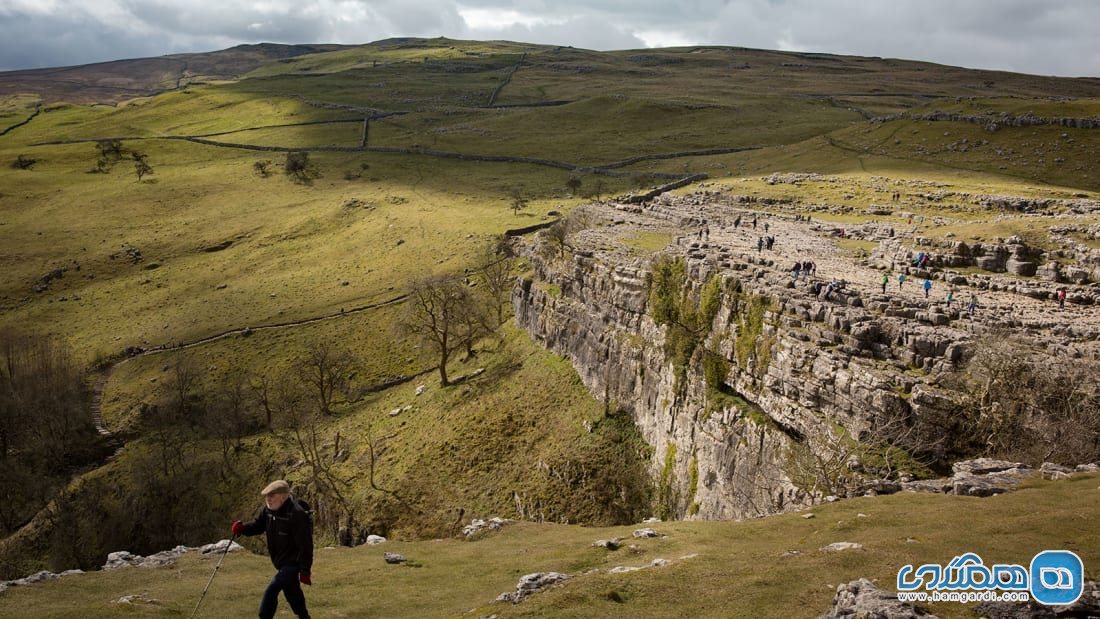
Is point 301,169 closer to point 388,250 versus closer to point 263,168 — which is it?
point 263,168

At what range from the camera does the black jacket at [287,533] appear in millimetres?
16141

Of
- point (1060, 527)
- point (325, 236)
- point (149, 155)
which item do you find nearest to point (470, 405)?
point (1060, 527)

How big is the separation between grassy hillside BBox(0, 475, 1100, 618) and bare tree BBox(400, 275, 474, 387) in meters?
37.1

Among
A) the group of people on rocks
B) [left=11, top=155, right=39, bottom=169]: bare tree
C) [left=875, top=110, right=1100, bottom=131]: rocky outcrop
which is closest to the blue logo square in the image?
the group of people on rocks

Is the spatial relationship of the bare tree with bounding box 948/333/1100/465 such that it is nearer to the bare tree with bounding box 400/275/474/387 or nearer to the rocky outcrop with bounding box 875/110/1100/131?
the bare tree with bounding box 400/275/474/387

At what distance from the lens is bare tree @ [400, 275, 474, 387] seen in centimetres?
6594

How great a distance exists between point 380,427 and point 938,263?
4837cm

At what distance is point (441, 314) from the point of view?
232 feet

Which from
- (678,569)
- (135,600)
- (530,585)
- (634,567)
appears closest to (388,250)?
(135,600)

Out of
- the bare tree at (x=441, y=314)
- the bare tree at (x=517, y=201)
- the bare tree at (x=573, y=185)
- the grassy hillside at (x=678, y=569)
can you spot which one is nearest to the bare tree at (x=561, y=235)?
the bare tree at (x=441, y=314)

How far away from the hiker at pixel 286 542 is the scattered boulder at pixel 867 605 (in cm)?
1217

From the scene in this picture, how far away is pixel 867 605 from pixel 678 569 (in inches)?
285

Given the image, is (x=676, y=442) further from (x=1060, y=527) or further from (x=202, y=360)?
(x=202, y=360)

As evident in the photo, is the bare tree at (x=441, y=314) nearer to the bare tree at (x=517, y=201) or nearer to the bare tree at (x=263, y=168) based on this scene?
the bare tree at (x=517, y=201)
